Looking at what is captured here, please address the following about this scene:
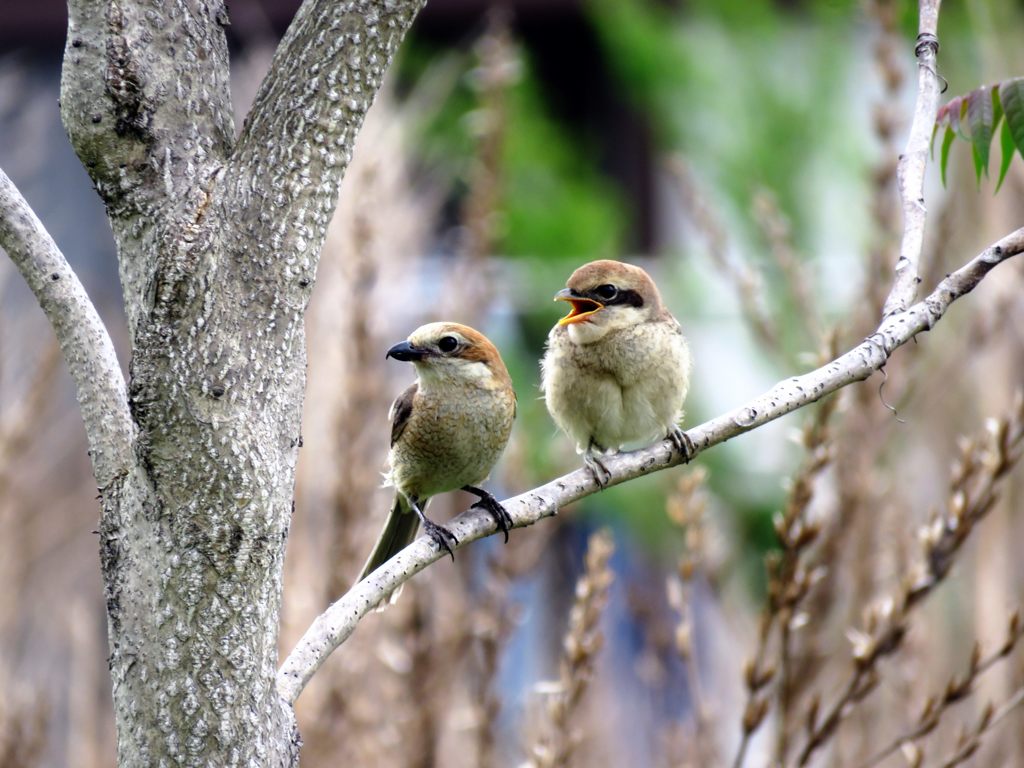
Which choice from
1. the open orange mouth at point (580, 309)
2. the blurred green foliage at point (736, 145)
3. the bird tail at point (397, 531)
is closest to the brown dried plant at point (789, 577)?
the open orange mouth at point (580, 309)

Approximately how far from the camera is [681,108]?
8.52m

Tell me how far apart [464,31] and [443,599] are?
22.6ft

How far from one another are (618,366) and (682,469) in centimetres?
153

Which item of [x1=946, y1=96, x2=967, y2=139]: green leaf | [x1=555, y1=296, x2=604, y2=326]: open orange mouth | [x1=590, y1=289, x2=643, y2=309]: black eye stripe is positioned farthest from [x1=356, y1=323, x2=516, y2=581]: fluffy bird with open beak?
[x1=946, y1=96, x2=967, y2=139]: green leaf

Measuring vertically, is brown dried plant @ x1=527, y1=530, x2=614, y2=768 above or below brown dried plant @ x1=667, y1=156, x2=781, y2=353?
below

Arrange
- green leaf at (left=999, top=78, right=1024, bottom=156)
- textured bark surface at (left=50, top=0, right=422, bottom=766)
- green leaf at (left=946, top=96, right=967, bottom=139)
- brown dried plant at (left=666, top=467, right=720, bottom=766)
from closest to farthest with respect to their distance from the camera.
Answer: textured bark surface at (left=50, top=0, right=422, bottom=766) < green leaf at (left=999, top=78, right=1024, bottom=156) < green leaf at (left=946, top=96, right=967, bottom=139) < brown dried plant at (left=666, top=467, right=720, bottom=766)

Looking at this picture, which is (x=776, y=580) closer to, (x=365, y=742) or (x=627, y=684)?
(x=365, y=742)

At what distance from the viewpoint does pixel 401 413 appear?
3480 millimetres

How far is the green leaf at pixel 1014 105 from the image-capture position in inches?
82.1

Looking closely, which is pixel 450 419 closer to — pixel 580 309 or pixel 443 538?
pixel 580 309

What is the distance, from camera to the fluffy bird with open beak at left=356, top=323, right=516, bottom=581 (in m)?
3.28

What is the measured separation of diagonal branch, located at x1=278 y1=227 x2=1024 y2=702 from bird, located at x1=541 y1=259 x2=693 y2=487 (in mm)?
937

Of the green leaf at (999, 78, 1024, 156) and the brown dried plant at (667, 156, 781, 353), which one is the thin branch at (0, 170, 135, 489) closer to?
the green leaf at (999, 78, 1024, 156)

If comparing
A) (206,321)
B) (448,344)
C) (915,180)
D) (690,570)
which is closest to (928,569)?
(690,570)
